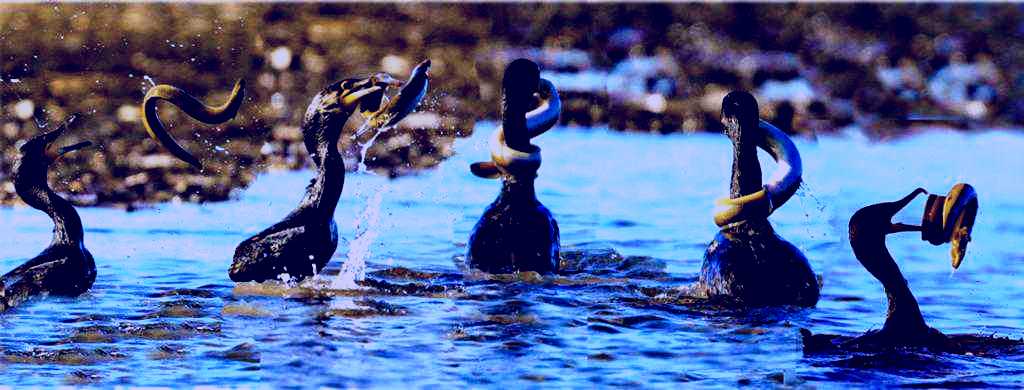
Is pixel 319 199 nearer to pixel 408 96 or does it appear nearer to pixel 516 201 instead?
pixel 408 96

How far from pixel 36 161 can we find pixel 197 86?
7.61 m

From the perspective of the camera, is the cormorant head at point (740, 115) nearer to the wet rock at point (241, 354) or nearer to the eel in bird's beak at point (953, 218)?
the eel in bird's beak at point (953, 218)

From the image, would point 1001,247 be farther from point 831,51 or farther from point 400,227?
point 831,51

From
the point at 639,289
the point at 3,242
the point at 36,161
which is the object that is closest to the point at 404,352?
the point at 639,289

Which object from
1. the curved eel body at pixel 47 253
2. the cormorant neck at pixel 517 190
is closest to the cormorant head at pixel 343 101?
the cormorant neck at pixel 517 190

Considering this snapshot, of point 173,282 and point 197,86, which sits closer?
point 173,282

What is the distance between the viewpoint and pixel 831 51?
20094 millimetres

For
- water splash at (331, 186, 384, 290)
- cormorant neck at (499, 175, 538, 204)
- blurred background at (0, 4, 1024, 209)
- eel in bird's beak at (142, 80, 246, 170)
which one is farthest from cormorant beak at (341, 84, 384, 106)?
blurred background at (0, 4, 1024, 209)

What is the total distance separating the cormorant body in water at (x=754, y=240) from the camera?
938 cm

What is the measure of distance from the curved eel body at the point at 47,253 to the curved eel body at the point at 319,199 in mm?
798

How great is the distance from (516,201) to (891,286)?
2.54 metres

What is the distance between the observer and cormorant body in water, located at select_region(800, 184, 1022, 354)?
27.4 ft

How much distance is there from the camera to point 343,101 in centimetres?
981

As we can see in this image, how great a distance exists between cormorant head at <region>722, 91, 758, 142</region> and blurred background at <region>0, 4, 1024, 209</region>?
5.26 metres
